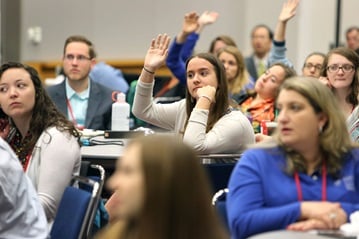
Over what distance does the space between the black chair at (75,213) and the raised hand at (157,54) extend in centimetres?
156

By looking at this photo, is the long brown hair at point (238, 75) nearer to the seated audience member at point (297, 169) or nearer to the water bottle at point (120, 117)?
the water bottle at point (120, 117)

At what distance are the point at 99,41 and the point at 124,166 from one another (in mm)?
8946

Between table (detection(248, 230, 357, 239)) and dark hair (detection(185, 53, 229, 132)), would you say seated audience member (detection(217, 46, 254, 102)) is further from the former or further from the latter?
table (detection(248, 230, 357, 239))

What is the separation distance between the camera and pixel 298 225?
9.19 feet

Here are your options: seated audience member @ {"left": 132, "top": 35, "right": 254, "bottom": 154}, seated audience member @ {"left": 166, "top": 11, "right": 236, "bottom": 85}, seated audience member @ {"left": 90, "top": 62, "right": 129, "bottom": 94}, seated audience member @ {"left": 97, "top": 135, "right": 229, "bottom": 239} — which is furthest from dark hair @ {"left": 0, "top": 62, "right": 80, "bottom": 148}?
seated audience member @ {"left": 90, "top": 62, "right": 129, "bottom": 94}

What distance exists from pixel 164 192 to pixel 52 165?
71.0 inches

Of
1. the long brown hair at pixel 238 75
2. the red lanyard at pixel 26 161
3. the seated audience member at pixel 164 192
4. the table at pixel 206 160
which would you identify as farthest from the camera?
the long brown hair at pixel 238 75

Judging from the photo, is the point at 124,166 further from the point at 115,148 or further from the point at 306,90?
the point at 115,148

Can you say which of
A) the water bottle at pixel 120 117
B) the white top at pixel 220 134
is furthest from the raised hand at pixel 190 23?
the white top at pixel 220 134

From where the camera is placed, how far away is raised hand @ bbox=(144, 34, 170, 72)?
470 cm

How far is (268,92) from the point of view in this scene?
18.2 ft

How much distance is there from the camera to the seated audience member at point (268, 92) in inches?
214

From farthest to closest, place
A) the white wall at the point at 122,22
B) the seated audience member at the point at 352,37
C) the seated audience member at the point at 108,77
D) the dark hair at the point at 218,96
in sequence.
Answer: the white wall at the point at 122,22 < the seated audience member at the point at 352,37 < the seated audience member at the point at 108,77 < the dark hair at the point at 218,96

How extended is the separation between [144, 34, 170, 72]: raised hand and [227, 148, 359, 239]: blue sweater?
1800mm
